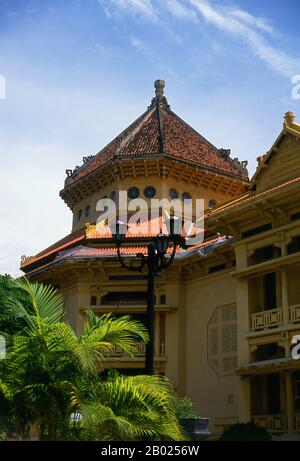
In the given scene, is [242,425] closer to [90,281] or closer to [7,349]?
[7,349]

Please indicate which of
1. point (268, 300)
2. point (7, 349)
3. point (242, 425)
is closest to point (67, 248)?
point (268, 300)

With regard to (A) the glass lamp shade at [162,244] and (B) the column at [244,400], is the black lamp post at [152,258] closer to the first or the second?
(A) the glass lamp shade at [162,244]

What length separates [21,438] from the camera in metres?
10.4

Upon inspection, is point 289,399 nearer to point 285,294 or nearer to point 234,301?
point 285,294

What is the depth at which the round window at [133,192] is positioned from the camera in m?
33.6

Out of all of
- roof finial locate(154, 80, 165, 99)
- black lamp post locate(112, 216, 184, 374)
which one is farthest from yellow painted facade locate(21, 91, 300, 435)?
roof finial locate(154, 80, 165, 99)

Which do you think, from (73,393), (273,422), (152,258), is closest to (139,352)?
(273,422)

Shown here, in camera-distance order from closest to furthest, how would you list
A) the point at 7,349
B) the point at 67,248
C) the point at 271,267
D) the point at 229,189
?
the point at 7,349, the point at 271,267, the point at 67,248, the point at 229,189

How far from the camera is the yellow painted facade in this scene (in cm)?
2130

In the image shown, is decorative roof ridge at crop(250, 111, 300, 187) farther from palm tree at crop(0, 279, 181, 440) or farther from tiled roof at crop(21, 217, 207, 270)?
palm tree at crop(0, 279, 181, 440)

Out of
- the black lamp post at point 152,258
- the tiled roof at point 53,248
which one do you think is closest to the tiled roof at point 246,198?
the black lamp post at point 152,258

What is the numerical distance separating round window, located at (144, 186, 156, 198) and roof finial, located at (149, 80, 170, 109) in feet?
31.3
